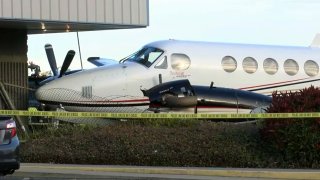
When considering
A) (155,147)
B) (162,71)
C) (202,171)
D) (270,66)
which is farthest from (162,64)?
(202,171)

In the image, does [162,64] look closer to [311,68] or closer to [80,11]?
[80,11]

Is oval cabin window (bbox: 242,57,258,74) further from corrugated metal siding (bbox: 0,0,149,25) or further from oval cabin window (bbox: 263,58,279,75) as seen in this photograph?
corrugated metal siding (bbox: 0,0,149,25)

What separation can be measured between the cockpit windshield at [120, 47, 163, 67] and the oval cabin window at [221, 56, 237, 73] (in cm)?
211

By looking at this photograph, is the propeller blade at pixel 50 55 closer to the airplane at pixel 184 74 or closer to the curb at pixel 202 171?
the airplane at pixel 184 74

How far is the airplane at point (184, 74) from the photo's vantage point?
19.2 meters

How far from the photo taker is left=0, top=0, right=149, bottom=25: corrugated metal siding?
18.9m

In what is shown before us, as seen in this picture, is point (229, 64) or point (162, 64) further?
point (229, 64)

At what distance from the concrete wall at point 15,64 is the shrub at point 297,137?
9495 mm

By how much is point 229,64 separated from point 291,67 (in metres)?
2.27

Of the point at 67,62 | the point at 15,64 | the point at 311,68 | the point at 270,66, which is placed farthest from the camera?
the point at 311,68

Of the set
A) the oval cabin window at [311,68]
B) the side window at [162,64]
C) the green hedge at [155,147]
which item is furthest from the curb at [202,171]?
the oval cabin window at [311,68]

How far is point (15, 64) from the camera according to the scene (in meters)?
22.0

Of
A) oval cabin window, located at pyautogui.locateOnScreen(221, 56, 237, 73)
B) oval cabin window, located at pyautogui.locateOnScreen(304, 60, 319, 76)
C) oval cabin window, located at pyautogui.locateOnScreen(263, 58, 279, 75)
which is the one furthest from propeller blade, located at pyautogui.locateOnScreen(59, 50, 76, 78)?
oval cabin window, located at pyautogui.locateOnScreen(304, 60, 319, 76)

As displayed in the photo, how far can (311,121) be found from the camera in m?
15.0
